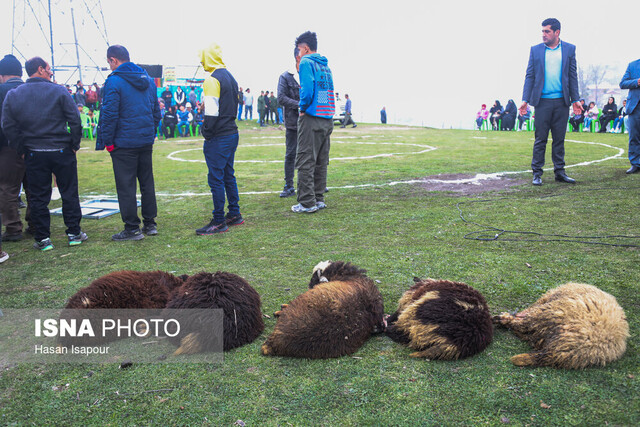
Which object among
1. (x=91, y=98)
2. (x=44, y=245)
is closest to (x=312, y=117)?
(x=44, y=245)

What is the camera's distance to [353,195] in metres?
7.95

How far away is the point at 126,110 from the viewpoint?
561cm

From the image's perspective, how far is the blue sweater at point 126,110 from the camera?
5.48 m

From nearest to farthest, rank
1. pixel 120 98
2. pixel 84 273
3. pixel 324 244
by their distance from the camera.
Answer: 1. pixel 84 273
2. pixel 324 244
3. pixel 120 98

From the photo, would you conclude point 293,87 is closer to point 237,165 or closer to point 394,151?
point 237,165

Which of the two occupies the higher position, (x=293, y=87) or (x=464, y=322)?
(x=293, y=87)

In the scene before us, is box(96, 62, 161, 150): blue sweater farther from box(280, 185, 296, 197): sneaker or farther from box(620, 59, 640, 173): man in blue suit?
box(620, 59, 640, 173): man in blue suit

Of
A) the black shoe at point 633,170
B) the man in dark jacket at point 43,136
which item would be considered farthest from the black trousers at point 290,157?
the black shoe at point 633,170

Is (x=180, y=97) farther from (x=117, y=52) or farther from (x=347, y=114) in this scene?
(x=117, y=52)

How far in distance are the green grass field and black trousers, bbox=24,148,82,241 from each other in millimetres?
331

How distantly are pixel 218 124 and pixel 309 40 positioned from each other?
1995 mm

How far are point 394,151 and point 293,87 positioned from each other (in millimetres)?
7185

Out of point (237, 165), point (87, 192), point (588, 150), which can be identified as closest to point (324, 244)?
point (87, 192)

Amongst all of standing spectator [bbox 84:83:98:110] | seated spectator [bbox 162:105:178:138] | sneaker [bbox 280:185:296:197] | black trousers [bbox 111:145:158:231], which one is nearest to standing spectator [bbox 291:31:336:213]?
sneaker [bbox 280:185:296:197]
